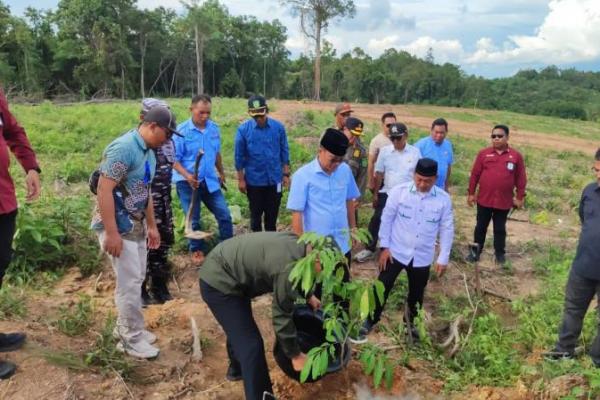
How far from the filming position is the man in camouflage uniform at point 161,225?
398cm

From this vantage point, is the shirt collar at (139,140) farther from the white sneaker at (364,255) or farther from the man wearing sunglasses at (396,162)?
the white sneaker at (364,255)

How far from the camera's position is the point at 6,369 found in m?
2.86

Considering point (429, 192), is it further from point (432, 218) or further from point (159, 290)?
point (159, 290)

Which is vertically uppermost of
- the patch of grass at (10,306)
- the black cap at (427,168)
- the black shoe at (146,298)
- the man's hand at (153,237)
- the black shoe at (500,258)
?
the black cap at (427,168)

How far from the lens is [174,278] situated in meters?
4.86

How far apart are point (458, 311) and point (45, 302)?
3548 mm

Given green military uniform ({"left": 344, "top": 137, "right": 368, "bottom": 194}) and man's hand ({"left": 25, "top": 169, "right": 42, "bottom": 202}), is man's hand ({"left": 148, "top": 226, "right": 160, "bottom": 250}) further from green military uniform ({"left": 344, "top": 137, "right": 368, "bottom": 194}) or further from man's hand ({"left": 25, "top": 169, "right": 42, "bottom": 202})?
green military uniform ({"left": 344, "top": 137, "right": 368, "bottom": 194})

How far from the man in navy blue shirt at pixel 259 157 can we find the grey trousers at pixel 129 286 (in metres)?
1.92

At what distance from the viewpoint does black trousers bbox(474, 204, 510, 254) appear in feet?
19.0

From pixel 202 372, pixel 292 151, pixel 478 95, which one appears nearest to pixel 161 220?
pixel 202 372

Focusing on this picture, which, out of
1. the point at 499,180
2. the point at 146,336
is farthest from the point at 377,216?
the point at 146,336

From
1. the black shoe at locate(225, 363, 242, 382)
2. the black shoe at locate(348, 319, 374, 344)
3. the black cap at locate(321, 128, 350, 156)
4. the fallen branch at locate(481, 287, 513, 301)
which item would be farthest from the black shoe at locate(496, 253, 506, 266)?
the black shoe at locate(225, 363, 242, 382)

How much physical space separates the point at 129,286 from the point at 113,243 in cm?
34

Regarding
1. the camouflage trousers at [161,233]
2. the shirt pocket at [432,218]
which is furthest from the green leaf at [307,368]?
the camouflage trousers at [161,233]
